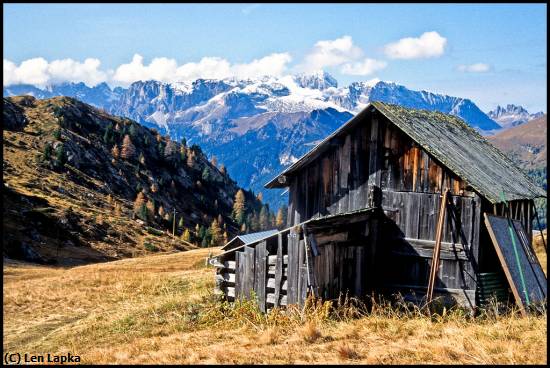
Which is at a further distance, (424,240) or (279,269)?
(424,240)

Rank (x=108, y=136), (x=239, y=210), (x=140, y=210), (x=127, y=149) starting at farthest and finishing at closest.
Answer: (x=239, y=210), (x=127, y=149), (x=108, y=136), (x=140, y=210)

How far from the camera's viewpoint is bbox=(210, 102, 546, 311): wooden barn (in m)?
18.0

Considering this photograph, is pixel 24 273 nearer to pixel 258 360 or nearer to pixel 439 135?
pixel 439 135

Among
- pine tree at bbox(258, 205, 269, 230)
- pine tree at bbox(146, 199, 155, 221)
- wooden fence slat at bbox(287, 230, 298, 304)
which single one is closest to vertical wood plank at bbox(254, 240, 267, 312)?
wooden fence slat at bbox(287, 230, 298, 304)

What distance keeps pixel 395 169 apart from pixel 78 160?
139 m

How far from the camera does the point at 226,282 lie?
2025 centimetres

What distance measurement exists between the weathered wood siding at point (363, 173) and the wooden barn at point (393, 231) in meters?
0.04

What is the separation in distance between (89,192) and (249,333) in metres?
124

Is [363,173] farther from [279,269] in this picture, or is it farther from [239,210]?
[239,210]

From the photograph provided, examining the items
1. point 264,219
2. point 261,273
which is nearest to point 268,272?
point 261,273

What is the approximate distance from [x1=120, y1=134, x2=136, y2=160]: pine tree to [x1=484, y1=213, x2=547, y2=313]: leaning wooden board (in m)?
164

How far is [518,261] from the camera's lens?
1903cm

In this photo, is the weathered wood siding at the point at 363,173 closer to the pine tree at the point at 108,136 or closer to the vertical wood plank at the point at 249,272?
the vertical wood plank at the point at 249,272

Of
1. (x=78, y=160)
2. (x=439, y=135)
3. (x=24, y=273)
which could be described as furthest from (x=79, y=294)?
(x=78, y=160)
